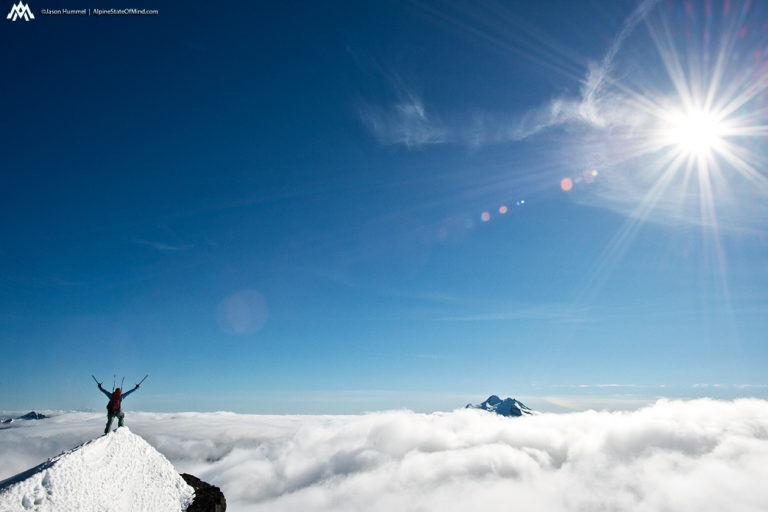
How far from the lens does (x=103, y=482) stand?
21.1 m

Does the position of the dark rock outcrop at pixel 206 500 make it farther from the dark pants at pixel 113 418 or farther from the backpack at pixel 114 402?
the backpack at pixel 114 402

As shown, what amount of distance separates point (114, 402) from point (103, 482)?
5782 mm

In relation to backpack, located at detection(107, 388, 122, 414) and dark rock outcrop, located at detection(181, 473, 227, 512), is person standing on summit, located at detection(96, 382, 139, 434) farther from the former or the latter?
dark rock outcrop, located at detection(181, 473, 227, 512)

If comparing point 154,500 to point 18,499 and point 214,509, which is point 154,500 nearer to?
point 214,509

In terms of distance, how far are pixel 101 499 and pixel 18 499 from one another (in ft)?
11.9

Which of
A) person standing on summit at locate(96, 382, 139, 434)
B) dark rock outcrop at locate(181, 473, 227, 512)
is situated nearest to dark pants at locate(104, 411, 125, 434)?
person standing on summit at locate(96, 382, 139, 434)

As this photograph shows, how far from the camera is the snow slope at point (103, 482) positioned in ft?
61.6

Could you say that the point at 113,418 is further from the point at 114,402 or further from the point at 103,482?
the point at 103,482

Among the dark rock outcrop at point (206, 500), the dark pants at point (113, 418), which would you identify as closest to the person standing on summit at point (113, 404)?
the dark pants at point (113, 418)

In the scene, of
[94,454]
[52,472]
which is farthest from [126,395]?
[52,472]

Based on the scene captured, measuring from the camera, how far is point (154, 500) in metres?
22.5

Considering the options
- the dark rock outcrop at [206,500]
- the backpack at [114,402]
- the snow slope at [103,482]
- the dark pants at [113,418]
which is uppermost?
the backpack at [114,402]

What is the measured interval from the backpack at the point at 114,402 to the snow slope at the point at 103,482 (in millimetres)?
1563

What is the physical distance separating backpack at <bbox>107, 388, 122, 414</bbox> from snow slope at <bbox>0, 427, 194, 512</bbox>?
5.13 feet
